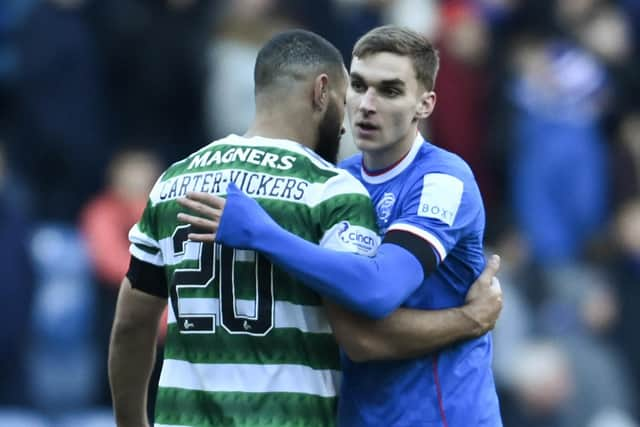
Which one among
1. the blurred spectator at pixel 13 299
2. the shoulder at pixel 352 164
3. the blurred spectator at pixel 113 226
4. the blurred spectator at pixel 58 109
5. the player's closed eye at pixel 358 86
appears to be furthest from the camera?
the blurred spectator at pixel 58 109

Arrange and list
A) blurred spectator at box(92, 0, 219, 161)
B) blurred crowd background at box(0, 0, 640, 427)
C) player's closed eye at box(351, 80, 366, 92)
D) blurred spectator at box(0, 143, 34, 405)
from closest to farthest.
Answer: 1. player's closed eye at box(351, 80, 366, 92)
2. blurred spectator at box(0, 143, 34, 405)
3. blurred crowd background at box(0, 0, 640, 427)
4. blurred spectator at box(92, 0, 219, 161)

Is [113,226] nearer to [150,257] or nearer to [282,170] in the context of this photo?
[150,257]

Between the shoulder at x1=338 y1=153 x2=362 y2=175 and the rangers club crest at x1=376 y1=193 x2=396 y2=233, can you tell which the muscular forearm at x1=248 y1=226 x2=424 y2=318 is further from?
the shoulder at x1=338 y1=153 x2=362 y2=175

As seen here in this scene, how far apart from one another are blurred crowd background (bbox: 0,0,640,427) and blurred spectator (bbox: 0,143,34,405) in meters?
0.01

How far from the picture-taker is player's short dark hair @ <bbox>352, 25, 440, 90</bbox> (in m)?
5.70

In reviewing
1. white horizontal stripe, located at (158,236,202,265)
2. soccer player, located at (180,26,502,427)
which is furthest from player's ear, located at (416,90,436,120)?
white horizontal stripe, located at (158,236,202,265)

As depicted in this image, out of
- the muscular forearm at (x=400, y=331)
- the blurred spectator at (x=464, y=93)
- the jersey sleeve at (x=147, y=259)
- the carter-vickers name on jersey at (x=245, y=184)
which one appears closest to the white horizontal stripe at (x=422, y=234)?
the muscular forearm at (x=400, y=331)

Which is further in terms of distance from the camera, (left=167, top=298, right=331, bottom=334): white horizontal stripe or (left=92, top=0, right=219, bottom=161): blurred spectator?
(left=92, top=0, right=219, bottom=161): blurred spectator

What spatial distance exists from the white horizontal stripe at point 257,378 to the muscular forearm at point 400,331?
0.15 meters

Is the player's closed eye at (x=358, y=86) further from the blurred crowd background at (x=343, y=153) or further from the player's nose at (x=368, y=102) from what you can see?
the blurred crowd background at (x=343, y=153)

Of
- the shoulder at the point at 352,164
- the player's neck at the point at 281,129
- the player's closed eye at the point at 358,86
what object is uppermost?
the player's closed eye at the point at 358,86

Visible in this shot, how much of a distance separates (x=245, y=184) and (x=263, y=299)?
38cm

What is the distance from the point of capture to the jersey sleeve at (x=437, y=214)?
5.46 m

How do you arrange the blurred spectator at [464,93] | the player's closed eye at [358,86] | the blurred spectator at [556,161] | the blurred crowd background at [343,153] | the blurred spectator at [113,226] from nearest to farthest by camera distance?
the player's closed eye at [358,86], the blurred spectator at [113,226], the blurred crowd background at [343,153], the blurred spectator at [464,93], the blurred spectator at [556,161]
